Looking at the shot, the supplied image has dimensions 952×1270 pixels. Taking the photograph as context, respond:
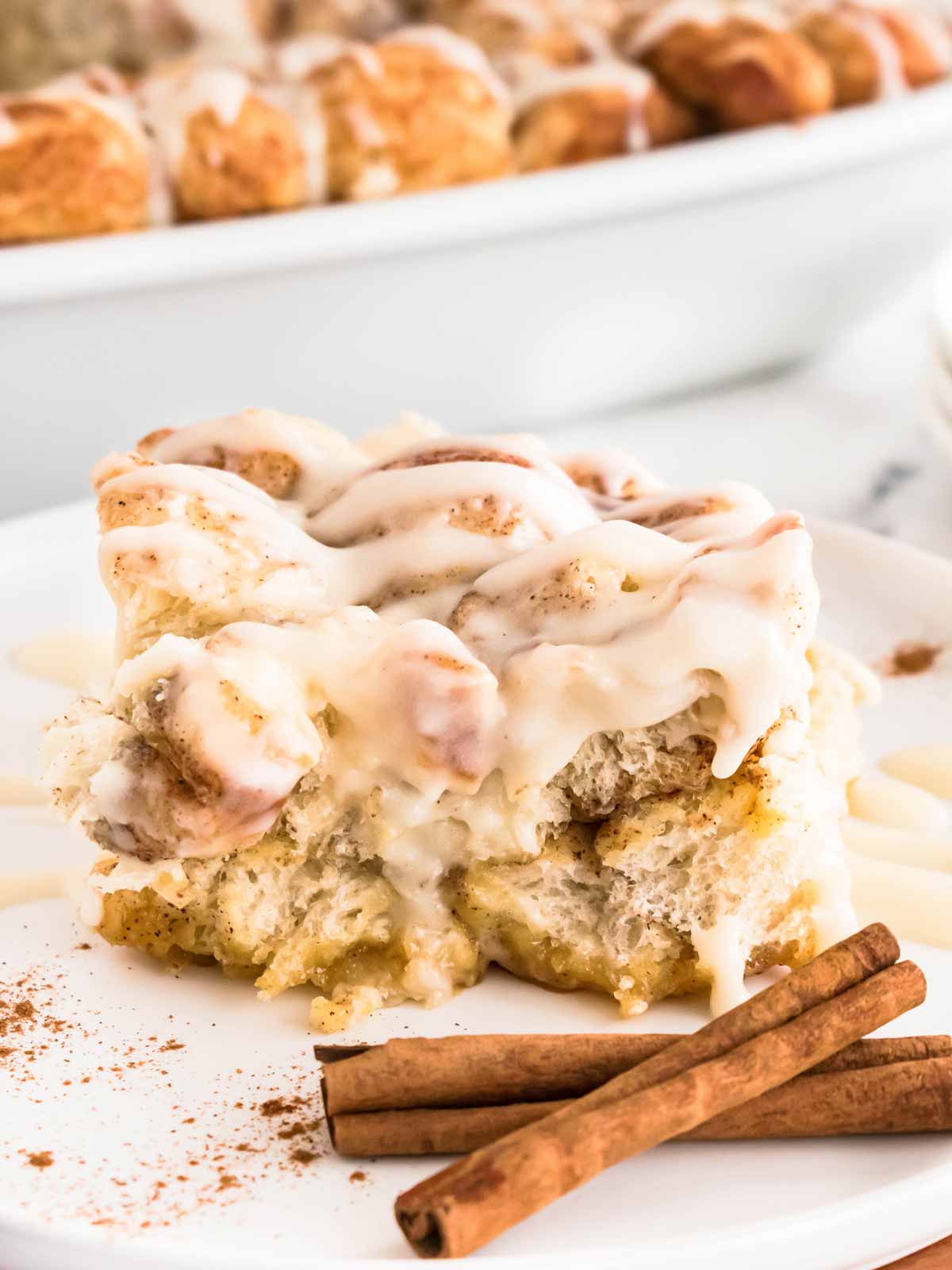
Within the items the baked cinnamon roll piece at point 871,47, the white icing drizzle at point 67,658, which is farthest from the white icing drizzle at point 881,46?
the white icing drizzle at point 67,658

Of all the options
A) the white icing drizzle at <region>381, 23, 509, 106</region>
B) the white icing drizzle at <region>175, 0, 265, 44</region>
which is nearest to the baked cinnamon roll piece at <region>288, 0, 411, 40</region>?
the white icing drizzle at <region>175, 0, 265, 44</region>

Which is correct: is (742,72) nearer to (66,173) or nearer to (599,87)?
(599,87)

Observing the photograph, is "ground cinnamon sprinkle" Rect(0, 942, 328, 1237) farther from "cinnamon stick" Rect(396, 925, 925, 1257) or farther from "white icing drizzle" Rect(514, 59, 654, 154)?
"white icing drizzle" Rect(514, 59, 654, 154)

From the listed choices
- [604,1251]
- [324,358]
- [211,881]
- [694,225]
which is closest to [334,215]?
[324,358]

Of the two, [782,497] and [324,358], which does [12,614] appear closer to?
[324,358]

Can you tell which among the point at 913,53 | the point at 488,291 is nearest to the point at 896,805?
the point at 488,291

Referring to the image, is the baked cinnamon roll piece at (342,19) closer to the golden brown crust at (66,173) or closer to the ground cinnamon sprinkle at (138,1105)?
the golden brown crust at (66,173)
